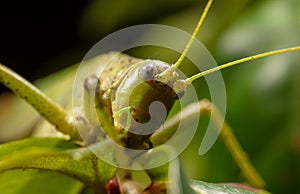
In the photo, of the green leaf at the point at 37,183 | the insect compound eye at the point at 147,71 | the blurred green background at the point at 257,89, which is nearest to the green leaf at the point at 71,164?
the green leaf at the point at 37,183

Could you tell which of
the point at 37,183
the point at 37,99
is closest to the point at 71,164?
the point at 37,183

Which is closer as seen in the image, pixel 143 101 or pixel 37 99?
pixel 143 101

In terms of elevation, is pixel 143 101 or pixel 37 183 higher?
pixel 143 101

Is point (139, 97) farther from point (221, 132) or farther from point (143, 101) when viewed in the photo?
point (221, 132)

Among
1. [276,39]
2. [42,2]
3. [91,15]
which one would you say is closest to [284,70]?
[276,39]

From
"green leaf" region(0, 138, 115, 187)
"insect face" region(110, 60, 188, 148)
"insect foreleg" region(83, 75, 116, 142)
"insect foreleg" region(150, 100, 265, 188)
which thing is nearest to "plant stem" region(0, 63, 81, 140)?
"insect foreleg" region(83, 75, 116, 142)

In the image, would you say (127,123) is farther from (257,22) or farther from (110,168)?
(257,22)
